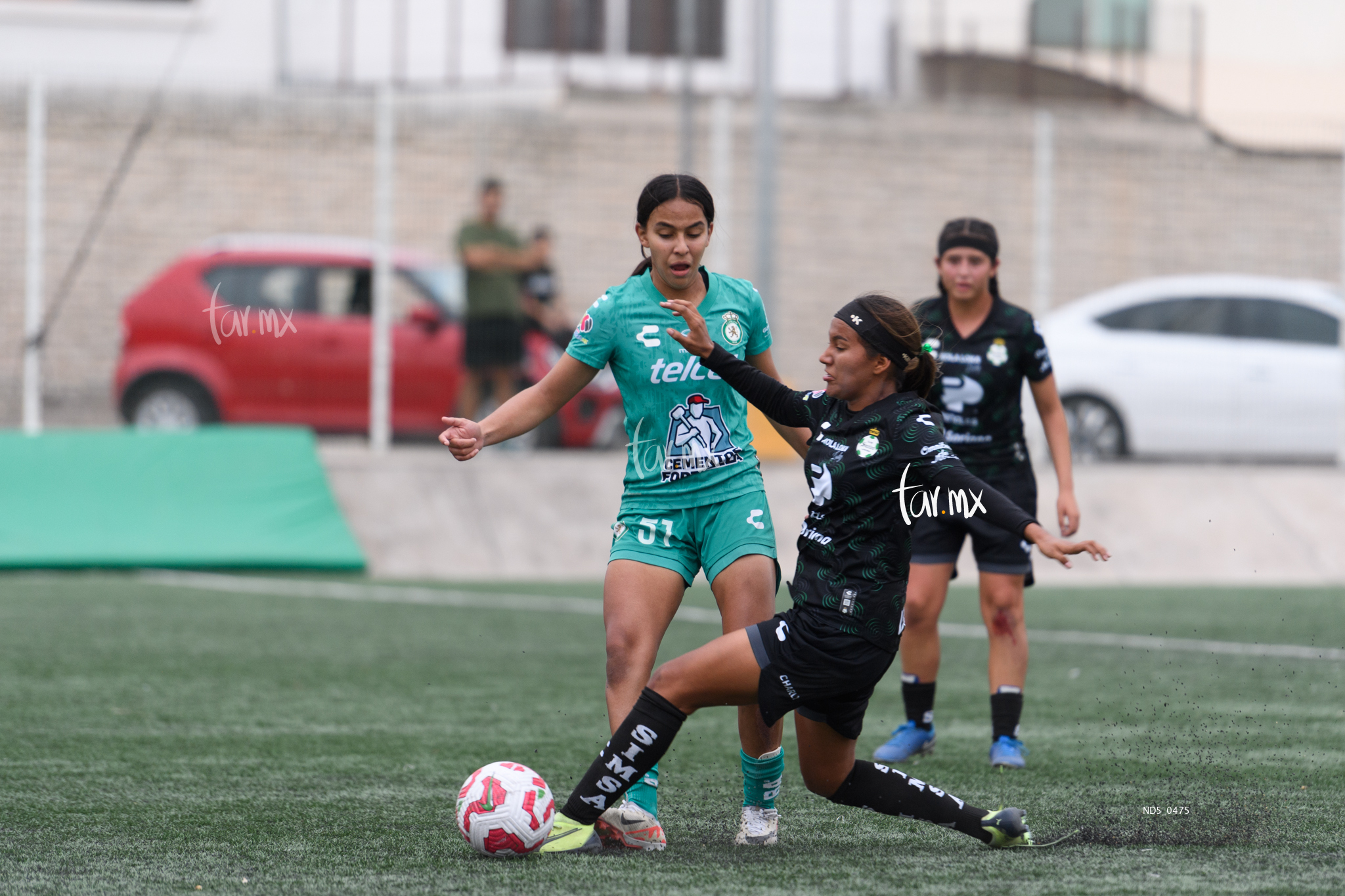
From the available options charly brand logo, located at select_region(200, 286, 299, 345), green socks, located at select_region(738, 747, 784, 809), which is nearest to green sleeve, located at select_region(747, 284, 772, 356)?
green socks, located at select_region(738, 747, 784, 809)

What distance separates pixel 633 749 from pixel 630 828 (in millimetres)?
328

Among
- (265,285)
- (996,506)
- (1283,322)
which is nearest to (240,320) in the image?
(265,285)

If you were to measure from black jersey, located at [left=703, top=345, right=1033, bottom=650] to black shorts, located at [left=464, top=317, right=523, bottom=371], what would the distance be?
10.1 metres

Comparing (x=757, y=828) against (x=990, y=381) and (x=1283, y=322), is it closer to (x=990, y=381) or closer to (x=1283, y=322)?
(x=990, y=381)

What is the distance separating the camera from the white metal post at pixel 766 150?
1502cm

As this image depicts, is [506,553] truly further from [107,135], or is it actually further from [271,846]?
[271,846]

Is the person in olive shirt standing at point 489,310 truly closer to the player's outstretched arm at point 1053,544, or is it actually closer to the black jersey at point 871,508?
the black jersey at point 871,508

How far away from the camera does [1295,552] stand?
563 inches

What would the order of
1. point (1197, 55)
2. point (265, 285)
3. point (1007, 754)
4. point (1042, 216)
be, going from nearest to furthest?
point (1007, 754) → point (265, 285) → point (1042, 216) → point (1197, 55)

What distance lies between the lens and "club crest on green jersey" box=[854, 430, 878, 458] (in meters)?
4.48

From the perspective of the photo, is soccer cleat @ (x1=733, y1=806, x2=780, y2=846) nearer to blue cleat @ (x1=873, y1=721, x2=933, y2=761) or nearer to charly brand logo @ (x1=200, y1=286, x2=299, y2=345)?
blue cleat @ (x1=873, y1=721, x2=933, y2=761)

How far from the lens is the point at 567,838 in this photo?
15.5 feet

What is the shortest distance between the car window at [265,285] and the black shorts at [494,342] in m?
1.35

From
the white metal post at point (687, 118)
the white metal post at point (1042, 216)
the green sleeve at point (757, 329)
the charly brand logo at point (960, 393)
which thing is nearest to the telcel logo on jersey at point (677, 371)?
the green sleeve at point (757, 329)
